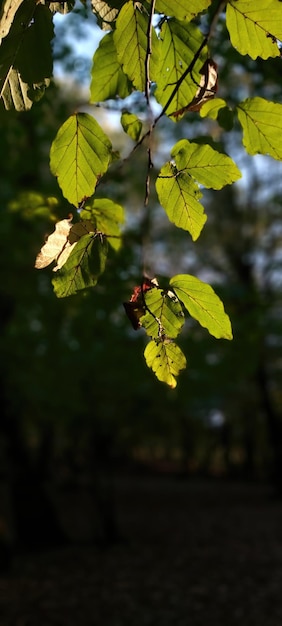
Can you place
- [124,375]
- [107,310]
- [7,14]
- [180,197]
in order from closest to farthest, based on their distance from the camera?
[7,14]
[180,197]
[107,310]
[124,375]

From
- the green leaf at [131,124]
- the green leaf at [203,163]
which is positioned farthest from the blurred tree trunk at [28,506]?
the green leaf at [203,163]

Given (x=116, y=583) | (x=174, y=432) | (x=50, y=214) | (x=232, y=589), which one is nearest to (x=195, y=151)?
(x=50, y=214)

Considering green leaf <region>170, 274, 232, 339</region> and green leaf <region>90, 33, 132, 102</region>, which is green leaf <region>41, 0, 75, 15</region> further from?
green leaf <region>170, 274, 232, 339</region>

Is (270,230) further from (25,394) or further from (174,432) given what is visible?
(174,432)

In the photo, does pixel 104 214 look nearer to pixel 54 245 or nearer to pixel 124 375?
pixel 54 245

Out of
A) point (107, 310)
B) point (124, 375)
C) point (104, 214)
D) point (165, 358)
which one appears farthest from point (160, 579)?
point (165, 358)

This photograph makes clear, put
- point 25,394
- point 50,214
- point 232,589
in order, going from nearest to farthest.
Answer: point 50,214 → point 232,589 → point 25,394

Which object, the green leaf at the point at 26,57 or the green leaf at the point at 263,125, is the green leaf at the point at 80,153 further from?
the green leaf at the point at 263,125
